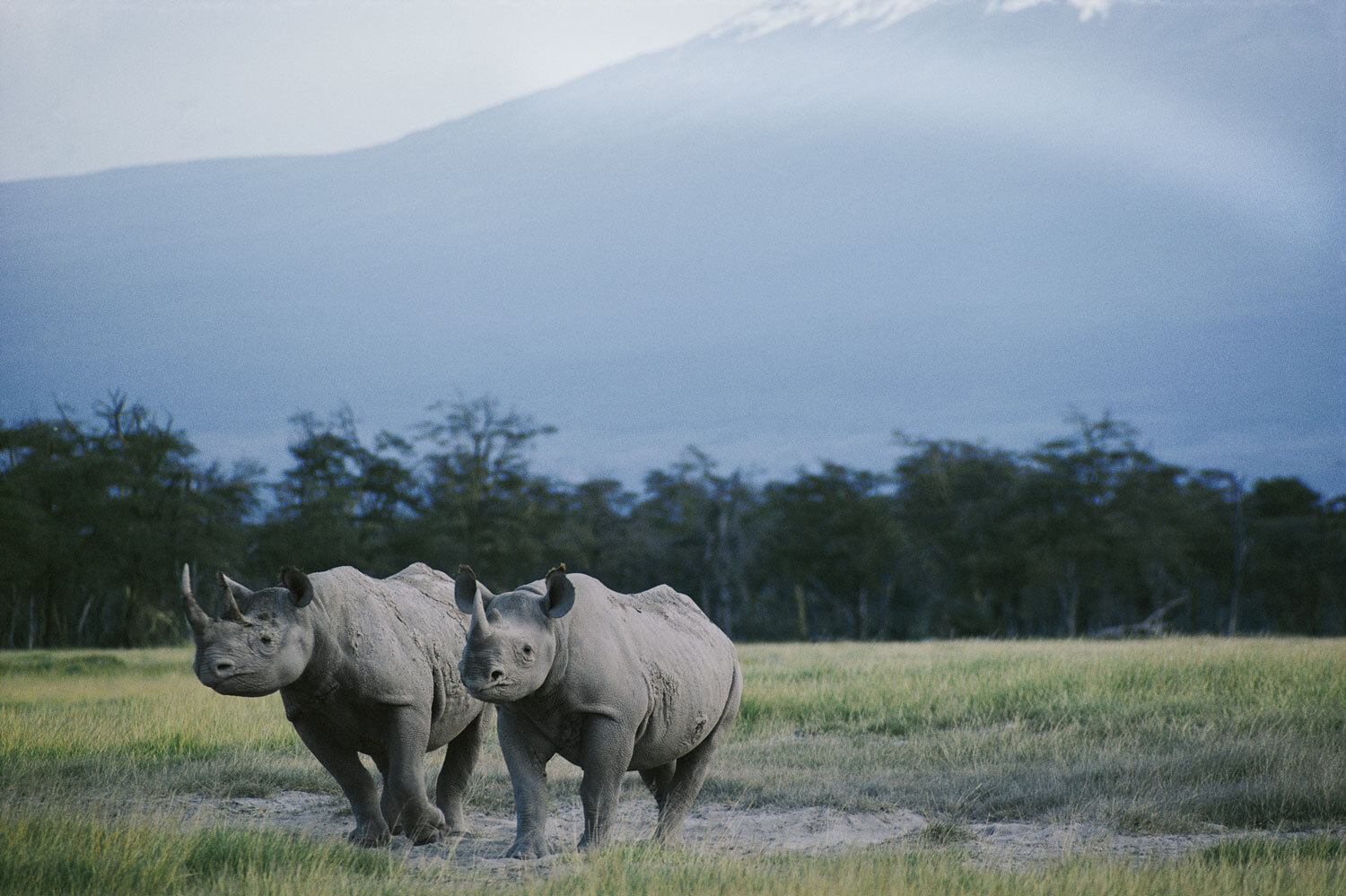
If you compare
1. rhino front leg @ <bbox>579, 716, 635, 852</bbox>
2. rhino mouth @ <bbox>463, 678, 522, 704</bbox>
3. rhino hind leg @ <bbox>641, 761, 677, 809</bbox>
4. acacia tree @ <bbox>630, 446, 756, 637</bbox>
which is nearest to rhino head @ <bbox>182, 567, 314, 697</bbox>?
rhino mouth @ <bbox>463, 678, 522, 704</bbox>

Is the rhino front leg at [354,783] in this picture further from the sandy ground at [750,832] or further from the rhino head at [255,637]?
the rhino head at [255,637]

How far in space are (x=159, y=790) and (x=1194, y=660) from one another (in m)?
13.1

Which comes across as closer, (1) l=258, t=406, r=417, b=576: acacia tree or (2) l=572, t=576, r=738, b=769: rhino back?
(2) l=572, t=576, r=738, b=769: rhino back

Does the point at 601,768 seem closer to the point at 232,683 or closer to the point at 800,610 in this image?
the point at 232,683

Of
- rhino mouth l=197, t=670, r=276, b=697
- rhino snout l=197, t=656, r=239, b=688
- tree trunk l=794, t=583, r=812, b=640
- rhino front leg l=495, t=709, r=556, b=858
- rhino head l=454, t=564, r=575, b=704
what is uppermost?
rhino head l=454, t=564, r=575, b=704

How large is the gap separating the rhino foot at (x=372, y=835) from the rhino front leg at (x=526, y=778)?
4.04 feet

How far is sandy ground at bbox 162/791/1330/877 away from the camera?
8.13 m

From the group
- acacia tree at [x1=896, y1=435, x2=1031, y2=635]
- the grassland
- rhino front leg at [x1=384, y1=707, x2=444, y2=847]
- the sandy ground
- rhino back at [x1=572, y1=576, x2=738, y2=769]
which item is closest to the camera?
the grassland

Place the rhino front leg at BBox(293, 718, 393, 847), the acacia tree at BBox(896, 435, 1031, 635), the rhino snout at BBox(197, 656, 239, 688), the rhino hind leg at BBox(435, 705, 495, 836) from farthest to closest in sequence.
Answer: the acacia tree at BBox(896, 435, 1031, 635) < the rhino hind leg at BBox(435, 705, 495, 836) < the rhino front leg at BBox(293, 718, 393, 847) < the rhino snout at BBox(197, 656, 239, 688)

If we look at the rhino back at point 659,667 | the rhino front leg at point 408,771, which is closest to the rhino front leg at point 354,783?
the rhino front leg at point 408,771

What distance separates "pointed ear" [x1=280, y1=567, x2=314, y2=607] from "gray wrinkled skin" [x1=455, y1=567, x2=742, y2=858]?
102cm

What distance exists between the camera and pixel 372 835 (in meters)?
8.23

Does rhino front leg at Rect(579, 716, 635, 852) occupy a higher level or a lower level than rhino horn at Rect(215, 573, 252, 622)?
lower

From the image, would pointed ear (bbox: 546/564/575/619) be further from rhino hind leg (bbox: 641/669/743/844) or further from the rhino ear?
rhino hind leg (bbox: 641/669/743/844)
